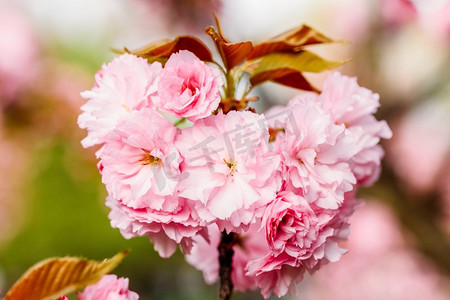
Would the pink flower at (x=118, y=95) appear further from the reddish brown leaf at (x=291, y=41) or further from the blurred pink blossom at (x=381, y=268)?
the blurred pink blossom at (x=381, y=268)

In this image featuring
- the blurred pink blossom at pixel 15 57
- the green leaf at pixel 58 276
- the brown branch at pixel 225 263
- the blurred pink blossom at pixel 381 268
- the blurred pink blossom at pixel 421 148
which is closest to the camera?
the green leaf at pixel 58 276

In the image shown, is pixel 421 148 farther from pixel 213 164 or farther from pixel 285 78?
pixel 213 164

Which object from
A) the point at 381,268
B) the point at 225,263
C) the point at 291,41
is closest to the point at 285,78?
the point at 291,41

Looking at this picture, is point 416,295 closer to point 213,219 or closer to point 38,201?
point 213,219

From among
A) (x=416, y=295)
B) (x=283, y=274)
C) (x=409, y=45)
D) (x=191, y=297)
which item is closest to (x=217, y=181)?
(x=283, y=274)

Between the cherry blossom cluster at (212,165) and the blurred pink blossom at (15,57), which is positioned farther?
the blurred pink blossom at (15,57)

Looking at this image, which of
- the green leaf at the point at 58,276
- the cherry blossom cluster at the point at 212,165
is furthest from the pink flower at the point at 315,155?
the green leaf at the point at 58,276
